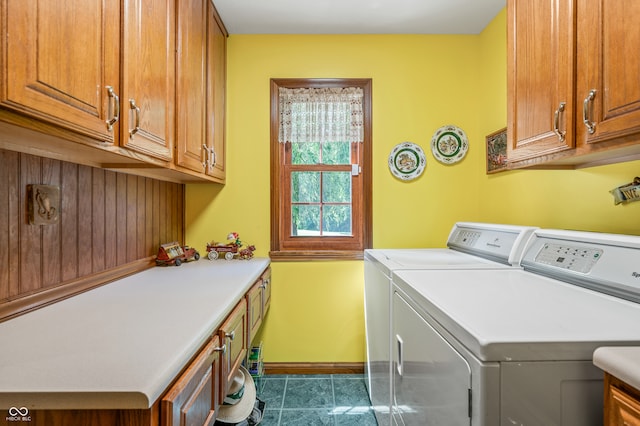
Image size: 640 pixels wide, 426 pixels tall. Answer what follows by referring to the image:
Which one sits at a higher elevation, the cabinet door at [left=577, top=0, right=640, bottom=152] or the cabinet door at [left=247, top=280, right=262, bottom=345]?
the cabinet door at [left=577, top=0, right=640, bottom=152]

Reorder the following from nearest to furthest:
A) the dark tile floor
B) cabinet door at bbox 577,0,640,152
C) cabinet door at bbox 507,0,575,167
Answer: cabinet door at bbox 577,0,640,152 → cabinet door at bbox 507,0,575,167 → the dark tile floor

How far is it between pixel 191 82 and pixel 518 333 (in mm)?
1778

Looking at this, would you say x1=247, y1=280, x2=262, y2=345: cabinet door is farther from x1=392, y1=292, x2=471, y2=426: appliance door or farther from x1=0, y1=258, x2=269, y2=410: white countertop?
x1=392, y1=292, x2=471, y2=426: appliance door

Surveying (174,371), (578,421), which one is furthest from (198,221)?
(578,421)

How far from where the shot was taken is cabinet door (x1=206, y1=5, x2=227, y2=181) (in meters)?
2.02

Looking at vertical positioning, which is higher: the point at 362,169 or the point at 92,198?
the point at 362,169

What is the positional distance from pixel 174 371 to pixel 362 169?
200 cm

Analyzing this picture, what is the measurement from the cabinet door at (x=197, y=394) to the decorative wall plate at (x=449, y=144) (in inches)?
80.8

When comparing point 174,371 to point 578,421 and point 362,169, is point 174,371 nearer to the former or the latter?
point 578,421

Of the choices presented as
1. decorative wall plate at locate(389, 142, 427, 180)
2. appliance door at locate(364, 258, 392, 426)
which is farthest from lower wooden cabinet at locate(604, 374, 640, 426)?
decorative wall plate at locate(389, 142, 427, 180)

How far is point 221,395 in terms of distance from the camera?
1.13 metres

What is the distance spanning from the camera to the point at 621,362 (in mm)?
602

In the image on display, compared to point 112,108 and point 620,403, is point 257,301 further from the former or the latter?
point 620,403

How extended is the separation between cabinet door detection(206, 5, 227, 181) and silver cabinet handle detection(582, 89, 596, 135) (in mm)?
1808
